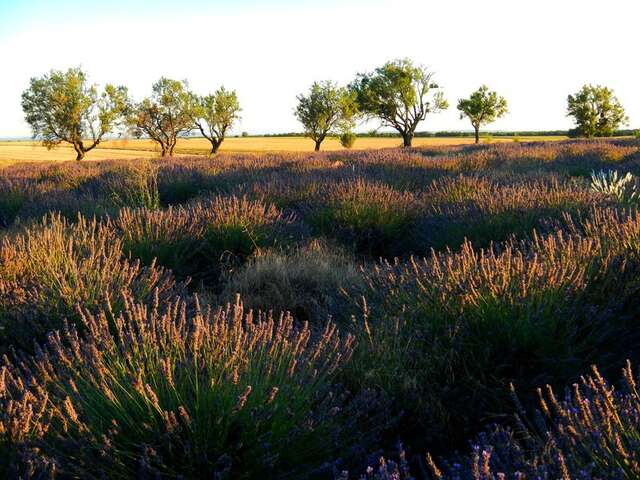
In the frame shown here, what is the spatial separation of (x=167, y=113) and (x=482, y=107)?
1374 inches

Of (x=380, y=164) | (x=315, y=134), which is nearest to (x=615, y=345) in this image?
(x=380, y=164)

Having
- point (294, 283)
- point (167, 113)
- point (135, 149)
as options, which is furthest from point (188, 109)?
point (294, 283)

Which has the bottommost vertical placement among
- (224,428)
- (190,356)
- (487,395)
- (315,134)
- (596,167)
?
(487,395)

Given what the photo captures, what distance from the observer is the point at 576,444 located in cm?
143

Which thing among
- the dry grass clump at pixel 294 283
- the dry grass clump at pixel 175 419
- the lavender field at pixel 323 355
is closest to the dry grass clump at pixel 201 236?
the lavender field at pixel 323 355

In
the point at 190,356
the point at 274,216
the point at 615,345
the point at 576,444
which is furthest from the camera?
the point at 274,216

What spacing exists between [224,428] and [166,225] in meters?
2.93

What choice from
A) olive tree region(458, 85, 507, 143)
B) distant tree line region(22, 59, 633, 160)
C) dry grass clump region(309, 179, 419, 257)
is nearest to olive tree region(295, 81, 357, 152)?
distant tree line region(22, 59, 633, 160)

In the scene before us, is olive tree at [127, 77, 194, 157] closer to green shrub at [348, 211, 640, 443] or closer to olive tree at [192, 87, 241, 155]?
olive tree at [192, 87, 241, 155]

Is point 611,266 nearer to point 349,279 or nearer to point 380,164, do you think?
point 349,279

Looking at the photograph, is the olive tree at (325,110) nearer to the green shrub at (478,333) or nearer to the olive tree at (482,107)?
the olive tree at (482,107)

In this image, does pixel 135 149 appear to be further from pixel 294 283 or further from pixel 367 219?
pixel 294 283

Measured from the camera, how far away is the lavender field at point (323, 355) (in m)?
1.60

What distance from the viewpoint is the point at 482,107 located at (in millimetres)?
59781
